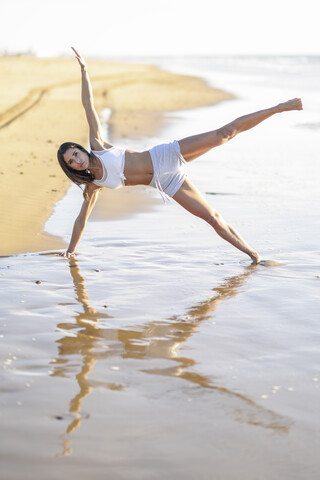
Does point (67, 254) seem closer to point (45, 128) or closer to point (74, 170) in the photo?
point (74, 170)

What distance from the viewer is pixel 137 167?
548cm

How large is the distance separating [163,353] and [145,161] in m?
2.08

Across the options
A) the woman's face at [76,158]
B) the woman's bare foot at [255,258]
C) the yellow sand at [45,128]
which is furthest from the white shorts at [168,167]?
the yellow sand at [45,128]

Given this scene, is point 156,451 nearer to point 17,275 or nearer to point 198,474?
point 198,474

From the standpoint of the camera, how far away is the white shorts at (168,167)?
5527 mm

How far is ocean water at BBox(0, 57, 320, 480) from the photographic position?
2.80 metres

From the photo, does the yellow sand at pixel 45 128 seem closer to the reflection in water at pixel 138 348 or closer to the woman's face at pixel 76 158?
the woman's face at pixel 76 158

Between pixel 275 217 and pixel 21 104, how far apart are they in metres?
16.4

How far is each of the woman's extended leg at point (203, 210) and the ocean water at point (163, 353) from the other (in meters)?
0.14

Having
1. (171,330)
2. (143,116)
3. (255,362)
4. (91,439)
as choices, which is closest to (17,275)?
(171,330)

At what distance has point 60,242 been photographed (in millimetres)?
6543

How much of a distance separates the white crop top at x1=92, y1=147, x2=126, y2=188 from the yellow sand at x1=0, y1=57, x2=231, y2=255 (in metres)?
1.18

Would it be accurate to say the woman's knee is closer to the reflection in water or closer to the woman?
the woman

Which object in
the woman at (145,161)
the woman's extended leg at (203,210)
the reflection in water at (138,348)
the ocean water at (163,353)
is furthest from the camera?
the woman's extended leg at (203,210)
